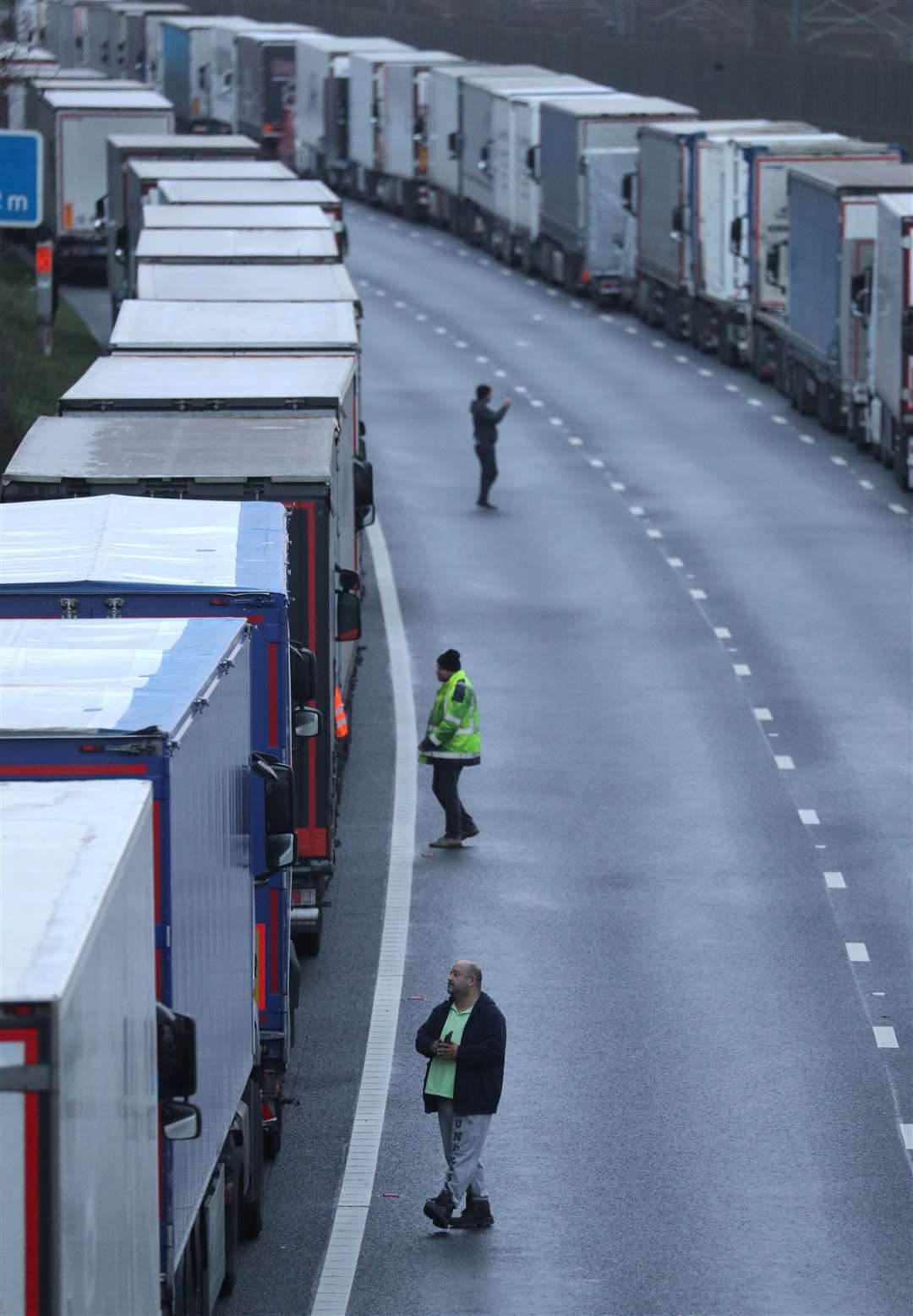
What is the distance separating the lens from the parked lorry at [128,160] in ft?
166

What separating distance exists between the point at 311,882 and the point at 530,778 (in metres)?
5.69

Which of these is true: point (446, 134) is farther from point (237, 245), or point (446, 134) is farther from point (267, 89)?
point (237, 245)

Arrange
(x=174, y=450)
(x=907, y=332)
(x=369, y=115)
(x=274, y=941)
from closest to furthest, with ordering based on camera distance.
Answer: (x=274, y=941) < (x=174, y=450) < (x=907, y=332) < (x=369, y=115)

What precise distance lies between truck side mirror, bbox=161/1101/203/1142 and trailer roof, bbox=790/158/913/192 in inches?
1339

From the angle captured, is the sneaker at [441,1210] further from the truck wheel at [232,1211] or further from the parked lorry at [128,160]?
the parked lorry at [128,160]

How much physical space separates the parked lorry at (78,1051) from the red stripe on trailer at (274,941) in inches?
206

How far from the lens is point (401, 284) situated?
6162cm

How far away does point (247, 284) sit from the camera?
31.2m

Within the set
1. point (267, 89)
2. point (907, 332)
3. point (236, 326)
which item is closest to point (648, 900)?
point (236, 326)

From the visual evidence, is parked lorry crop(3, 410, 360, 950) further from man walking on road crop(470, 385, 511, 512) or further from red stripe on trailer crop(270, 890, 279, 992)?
man walking on road crop(470, 385, 511, 512)

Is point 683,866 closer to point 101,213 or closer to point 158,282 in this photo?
point 158,282

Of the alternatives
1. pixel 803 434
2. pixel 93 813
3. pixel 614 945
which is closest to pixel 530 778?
pixel 614 945

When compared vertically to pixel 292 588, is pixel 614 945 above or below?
below

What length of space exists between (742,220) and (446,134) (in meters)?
24.1
